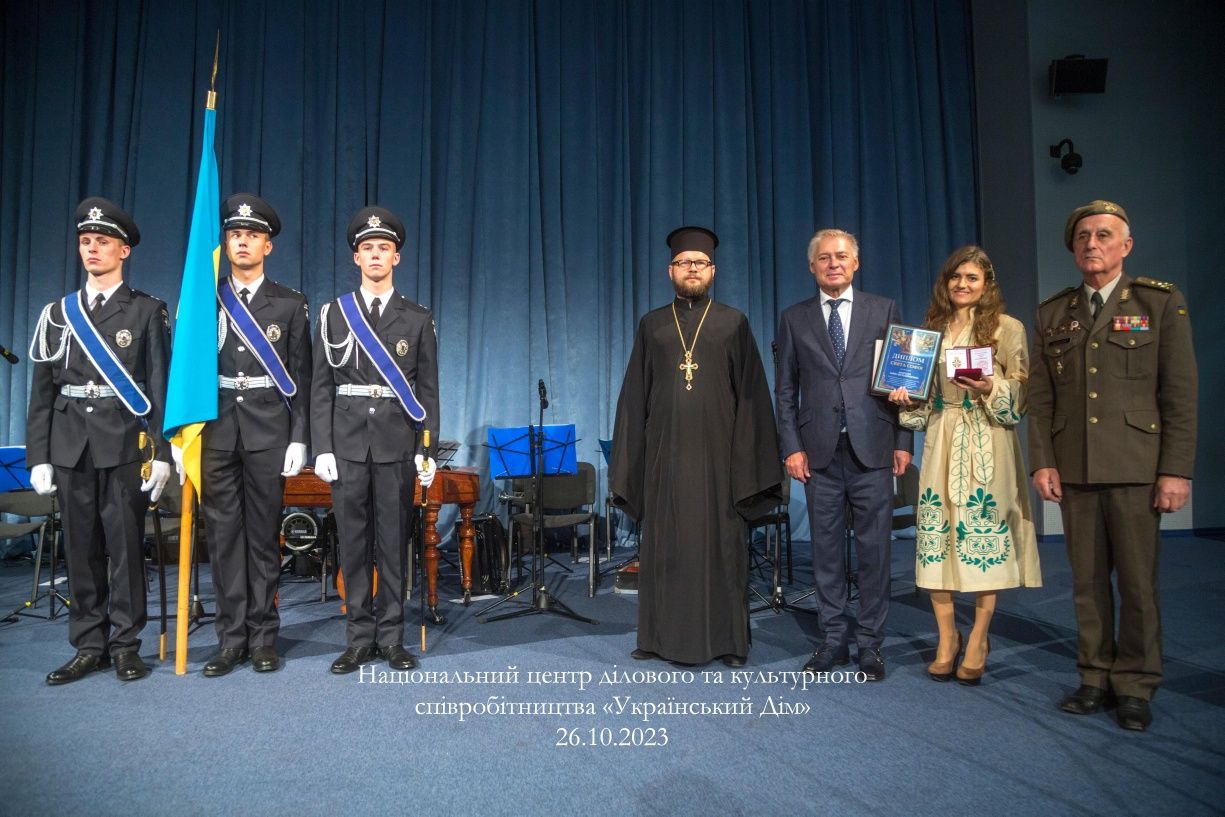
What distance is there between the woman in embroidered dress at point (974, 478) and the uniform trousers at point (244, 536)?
8.96ft

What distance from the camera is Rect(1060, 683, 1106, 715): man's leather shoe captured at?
8.93 ft

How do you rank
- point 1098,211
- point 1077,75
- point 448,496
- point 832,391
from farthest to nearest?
point 1077,75 < point 448,496 < point 832,391 < point 1098,211

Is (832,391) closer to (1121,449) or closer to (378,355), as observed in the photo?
(1121,449)

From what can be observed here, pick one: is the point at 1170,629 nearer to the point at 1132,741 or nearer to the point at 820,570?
the point at 1132,741

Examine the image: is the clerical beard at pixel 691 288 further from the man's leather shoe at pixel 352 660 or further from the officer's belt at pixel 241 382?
the man's leather shoe at pixel 352 660

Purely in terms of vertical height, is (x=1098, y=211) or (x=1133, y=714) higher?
(x=1098, y=211)

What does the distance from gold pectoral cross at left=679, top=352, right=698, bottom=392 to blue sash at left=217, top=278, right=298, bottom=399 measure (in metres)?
1.77

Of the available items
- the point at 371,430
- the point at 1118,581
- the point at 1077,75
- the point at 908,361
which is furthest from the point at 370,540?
the point at 1077,75

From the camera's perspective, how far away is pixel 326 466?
10.9 ft

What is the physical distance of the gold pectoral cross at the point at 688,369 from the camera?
11.4 ft

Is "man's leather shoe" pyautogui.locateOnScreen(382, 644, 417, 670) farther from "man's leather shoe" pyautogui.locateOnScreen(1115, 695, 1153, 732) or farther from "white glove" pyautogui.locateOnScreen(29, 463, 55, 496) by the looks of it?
"man's leather shoe" pyautogui.locateOnScreen(1115, 695, 1153, 732)

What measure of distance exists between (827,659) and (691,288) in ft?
5.77

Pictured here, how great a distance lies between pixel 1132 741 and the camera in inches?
97.7

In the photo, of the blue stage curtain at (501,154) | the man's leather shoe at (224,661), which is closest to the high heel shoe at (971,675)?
the man's leather shoe at (224,661)
